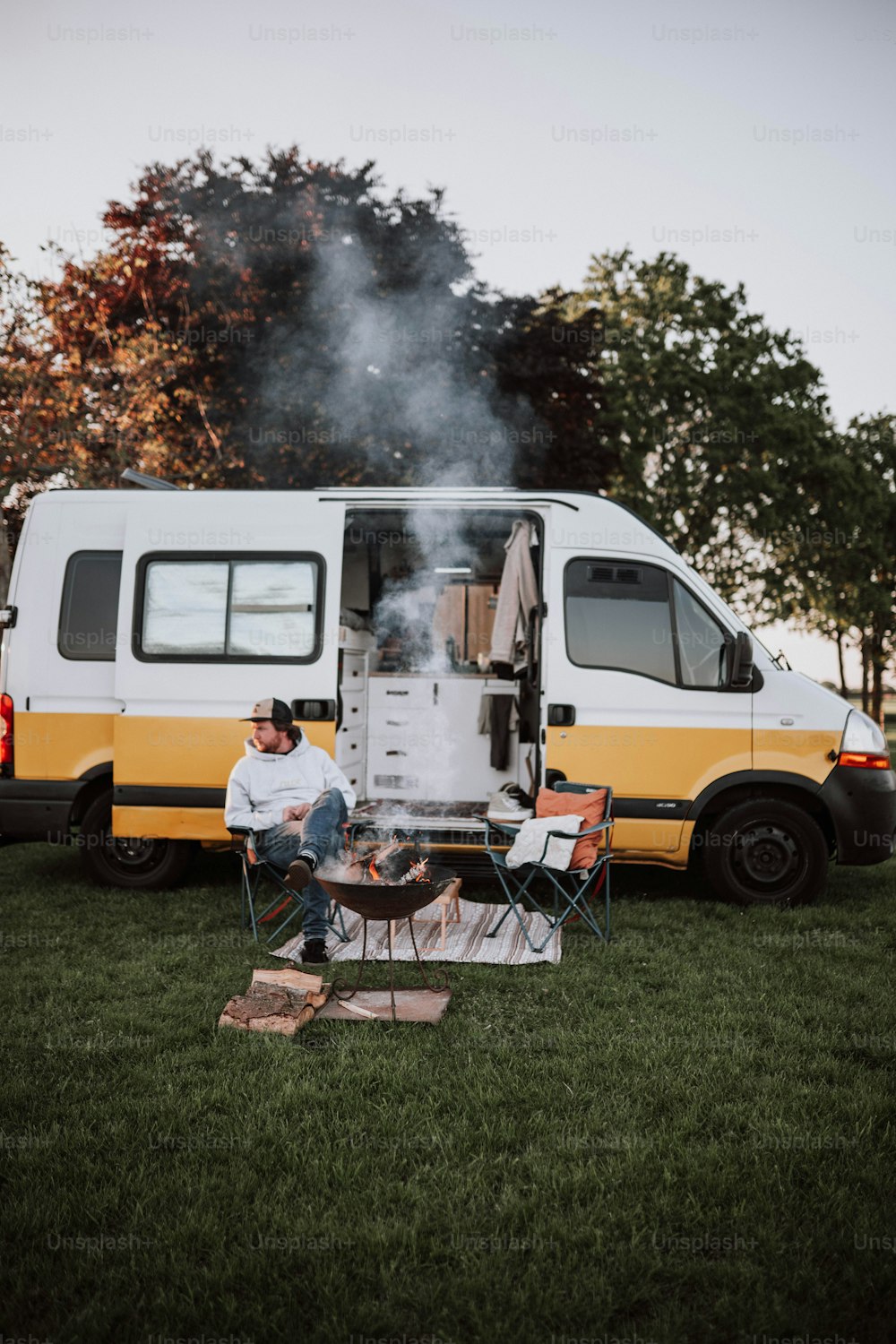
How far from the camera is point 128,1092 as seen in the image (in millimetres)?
3883

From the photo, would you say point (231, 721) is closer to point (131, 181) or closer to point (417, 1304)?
point (417, 1304)

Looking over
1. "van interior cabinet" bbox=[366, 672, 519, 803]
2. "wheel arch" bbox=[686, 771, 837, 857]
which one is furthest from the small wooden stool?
"van interior cabinet" bbox=[366, 672, 519, 803]

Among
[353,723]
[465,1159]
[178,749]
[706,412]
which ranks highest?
[706,412]

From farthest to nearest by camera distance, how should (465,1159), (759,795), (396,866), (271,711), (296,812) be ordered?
(759,795)
(271,711)
(296,812)
(396,866)
(465,1159)

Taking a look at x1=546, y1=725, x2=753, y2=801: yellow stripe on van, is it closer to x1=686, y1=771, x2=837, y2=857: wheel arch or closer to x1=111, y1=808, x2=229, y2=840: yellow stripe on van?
x1=686, y1=771, x2=837, y2=857: wheel arch

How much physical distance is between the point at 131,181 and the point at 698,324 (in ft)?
42.9

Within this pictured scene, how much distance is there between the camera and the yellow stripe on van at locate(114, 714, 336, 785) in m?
6.96

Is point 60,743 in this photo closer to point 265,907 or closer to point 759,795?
point 265,907

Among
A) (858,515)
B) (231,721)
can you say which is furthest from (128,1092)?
(858,515)

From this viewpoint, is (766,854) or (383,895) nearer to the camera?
(383,895)

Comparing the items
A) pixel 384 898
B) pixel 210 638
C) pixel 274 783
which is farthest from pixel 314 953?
pixel 210 638

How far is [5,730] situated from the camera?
7.17m

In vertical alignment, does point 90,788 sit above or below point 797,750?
below

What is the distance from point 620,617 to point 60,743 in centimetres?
400
